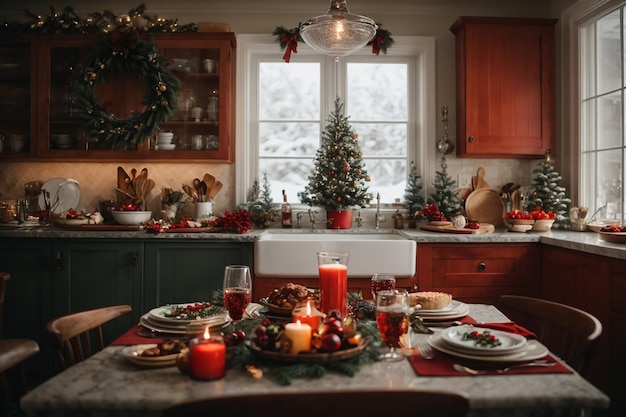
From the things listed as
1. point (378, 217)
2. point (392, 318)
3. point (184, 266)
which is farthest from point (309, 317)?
point (378, 217)

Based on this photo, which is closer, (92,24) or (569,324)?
(569,324)

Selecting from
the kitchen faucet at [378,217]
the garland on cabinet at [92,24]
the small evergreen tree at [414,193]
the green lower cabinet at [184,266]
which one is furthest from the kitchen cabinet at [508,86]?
the garland on cabinet at [92,24]

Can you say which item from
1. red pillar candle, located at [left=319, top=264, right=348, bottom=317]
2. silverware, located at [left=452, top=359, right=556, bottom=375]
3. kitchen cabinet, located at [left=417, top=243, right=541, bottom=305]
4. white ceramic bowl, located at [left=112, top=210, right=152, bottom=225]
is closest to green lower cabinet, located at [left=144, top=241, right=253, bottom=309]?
white ceramic bowl, located at [left=112, top=210, right=152, bottom=225]

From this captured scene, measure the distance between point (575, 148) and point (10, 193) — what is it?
169 inches

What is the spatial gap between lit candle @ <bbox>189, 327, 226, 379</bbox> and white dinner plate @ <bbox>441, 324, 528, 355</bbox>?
57 cm

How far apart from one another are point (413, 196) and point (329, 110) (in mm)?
953

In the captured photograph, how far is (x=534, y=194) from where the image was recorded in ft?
12.5

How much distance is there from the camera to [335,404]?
821 mm

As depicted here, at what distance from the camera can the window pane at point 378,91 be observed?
4230 mm

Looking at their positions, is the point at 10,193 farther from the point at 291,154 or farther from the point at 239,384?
the point at 239,384

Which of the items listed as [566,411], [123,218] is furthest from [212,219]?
[566,411]

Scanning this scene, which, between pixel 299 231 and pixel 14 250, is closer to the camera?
pixel 14 250

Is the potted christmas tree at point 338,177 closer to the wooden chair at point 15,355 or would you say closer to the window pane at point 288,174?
the window pane at point 288,174

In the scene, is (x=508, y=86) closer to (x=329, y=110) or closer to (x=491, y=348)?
(x=329, y=110)
